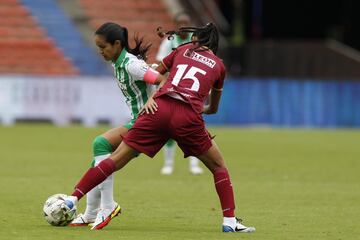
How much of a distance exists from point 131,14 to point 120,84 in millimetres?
25710

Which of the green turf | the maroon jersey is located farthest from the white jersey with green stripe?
the green turf

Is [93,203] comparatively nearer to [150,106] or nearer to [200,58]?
[150,106]

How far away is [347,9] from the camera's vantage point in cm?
4275

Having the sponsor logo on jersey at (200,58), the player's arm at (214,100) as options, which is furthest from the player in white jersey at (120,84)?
the player's arm at (214,100)

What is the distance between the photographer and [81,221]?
9828 millimetres

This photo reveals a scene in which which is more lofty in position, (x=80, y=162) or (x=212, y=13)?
(x=212, y=13)

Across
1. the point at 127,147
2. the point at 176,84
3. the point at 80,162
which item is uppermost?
the point at 176,84

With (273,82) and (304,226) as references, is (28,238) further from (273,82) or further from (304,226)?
(273,82)

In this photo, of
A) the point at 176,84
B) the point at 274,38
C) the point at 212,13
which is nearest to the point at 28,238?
the point at 176,84

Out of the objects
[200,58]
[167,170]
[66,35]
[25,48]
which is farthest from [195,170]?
[66,35]

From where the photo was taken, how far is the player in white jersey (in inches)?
375

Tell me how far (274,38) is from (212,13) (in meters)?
7.87

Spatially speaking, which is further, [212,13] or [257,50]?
[212,13]

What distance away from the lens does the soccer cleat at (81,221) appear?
977 centimetres
